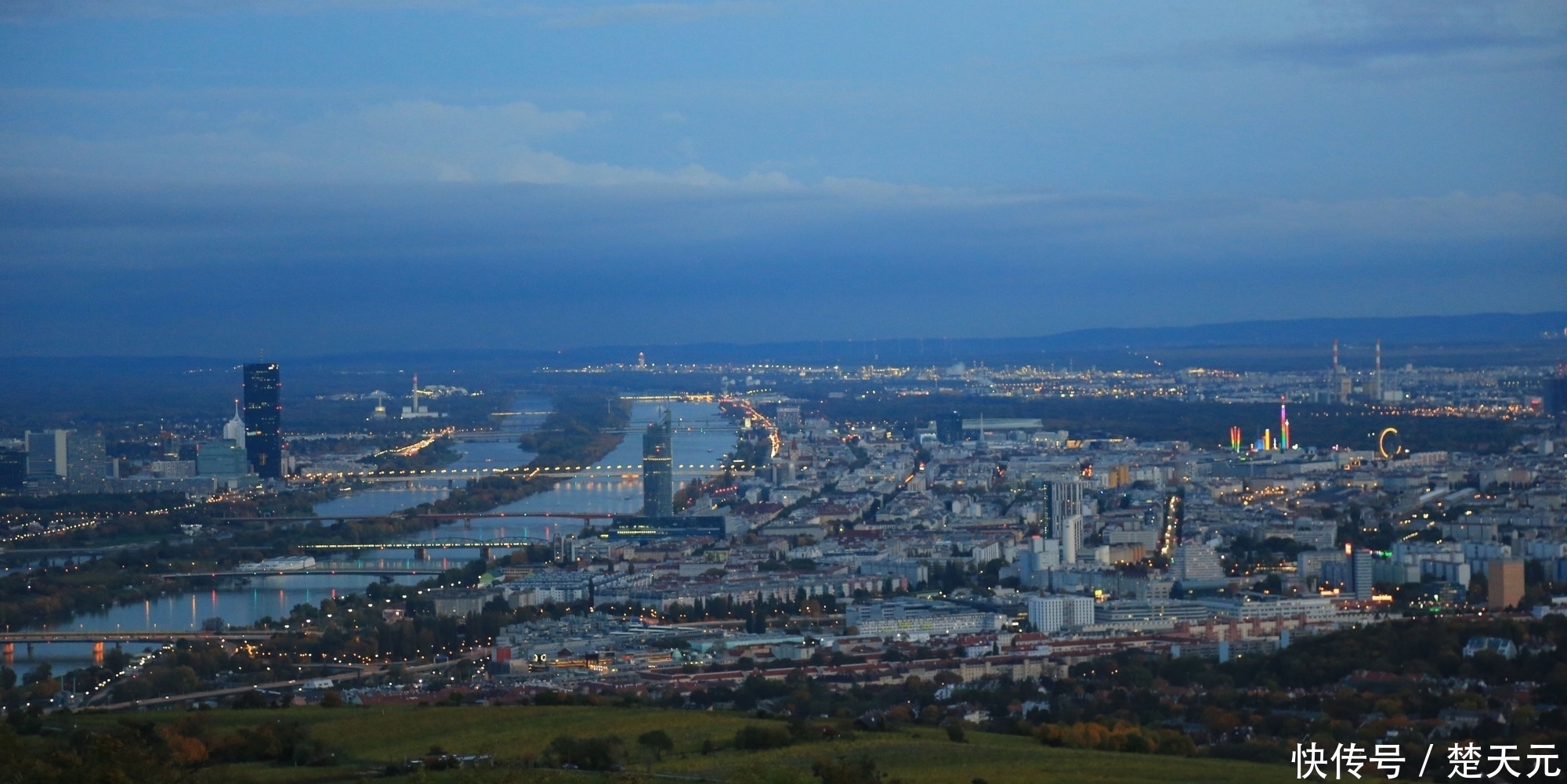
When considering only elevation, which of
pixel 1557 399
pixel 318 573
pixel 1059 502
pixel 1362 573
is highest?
pixel 1557 399

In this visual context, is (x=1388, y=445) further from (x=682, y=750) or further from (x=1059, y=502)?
(x=682, y=750)

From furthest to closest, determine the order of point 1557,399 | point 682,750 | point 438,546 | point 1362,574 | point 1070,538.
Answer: point 1557,399, point 438,546, point 1070,538, point 1362,574, point 682,750

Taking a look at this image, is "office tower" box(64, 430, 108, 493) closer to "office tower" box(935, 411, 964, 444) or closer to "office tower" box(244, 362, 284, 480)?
"office tower" box(244, 362, 284, 480)

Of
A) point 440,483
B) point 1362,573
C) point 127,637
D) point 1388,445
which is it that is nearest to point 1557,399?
point 1388,445

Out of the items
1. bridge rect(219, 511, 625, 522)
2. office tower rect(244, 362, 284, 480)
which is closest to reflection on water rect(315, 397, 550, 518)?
bridge rect(219, 511, 625, 522)

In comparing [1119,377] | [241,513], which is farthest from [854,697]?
[1119,377]

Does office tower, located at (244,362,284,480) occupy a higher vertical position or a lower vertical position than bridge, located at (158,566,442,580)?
higher

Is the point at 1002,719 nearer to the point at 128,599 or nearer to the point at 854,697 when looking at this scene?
the point at 854,697
